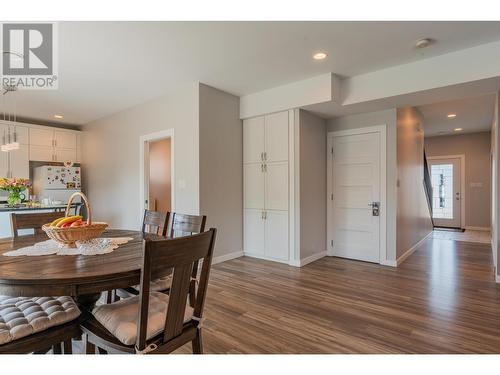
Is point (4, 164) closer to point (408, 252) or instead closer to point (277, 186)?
point (277, 186)

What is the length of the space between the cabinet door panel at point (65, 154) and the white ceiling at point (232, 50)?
1961 mm

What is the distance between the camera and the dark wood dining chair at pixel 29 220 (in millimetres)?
2277

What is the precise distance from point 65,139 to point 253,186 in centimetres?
449

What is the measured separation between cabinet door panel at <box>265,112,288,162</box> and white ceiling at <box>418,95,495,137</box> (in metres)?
2.74

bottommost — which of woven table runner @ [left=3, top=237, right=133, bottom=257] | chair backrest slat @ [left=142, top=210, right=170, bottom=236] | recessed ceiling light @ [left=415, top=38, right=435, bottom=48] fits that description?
woven table runner @ [left=3, top=237, right=133, bottom=257]

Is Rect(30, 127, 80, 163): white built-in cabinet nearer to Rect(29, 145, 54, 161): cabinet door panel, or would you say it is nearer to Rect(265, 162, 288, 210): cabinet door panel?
Rect(29, 145, 54, 161): cabinet door panel

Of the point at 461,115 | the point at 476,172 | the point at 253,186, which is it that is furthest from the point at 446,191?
the point at 253,186

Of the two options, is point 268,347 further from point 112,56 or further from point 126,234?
point 112,56

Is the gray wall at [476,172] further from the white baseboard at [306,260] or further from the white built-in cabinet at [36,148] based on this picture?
the white built-in cabinet at [36,148]

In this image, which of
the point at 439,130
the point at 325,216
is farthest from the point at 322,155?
the point at 439,130

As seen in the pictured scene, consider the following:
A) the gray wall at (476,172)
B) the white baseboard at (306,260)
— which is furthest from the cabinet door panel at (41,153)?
the gray wall at (476,172)

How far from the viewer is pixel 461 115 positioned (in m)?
5.48

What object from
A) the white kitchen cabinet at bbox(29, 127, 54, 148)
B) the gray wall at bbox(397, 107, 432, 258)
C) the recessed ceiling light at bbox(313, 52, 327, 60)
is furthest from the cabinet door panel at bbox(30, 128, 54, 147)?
the gray wall at bbox(397, 107, 432, 258)

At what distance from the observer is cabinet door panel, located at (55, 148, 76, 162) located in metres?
5.89
